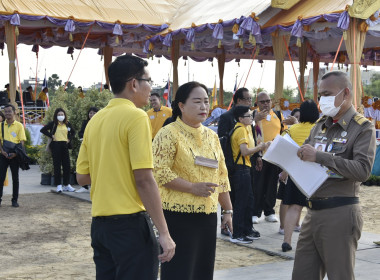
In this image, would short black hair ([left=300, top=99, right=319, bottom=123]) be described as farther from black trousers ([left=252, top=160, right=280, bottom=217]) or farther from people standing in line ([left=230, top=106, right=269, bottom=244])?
black trousers ([left=252, top=160, right=280, bottom=217])

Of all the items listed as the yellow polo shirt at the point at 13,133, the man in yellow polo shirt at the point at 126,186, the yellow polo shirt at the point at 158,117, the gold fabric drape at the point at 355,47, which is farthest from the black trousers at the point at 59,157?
the man in yellow polo shirt at the point at 126,186

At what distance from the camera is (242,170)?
7.56 metres

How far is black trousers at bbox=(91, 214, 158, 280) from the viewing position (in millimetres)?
3209

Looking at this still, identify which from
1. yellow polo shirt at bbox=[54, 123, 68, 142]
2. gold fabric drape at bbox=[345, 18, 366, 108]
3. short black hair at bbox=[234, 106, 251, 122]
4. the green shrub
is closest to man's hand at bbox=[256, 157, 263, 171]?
short black hair at bbox=[234, 106, 251, 122]

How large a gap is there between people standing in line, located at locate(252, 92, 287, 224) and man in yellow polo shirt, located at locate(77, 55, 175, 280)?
17.0 ft

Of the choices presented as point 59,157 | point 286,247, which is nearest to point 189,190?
point 286,247

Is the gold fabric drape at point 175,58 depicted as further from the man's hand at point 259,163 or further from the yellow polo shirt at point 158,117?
the man's hand at point 259,163

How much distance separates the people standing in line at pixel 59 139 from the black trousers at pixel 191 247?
8.43 metres

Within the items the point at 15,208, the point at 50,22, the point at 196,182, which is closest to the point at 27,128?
the point at 50,22

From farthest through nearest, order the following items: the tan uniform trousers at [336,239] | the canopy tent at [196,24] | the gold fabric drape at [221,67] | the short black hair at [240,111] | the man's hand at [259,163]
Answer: the gold fabric drape at [221,67], the canopy tent at [196,24], the man's hand at [259,163], the short black hair at [240,111], the tan uniform trousers at [336,239]

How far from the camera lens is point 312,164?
3.95 meters

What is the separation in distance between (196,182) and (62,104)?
31.7 feet

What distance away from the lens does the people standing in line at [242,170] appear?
293 inches

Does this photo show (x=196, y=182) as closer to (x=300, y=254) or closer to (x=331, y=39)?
(x=300, y=254)
